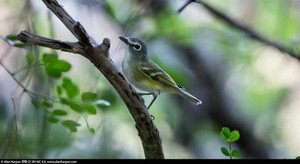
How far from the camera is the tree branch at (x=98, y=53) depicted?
0.86 meters

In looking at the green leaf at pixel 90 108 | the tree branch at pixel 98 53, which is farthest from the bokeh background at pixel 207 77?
the tree branch at pixel 98 53

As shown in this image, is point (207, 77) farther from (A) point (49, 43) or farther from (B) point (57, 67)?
(A) point (49, 43)

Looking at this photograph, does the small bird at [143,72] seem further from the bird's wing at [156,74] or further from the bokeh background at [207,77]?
the bokeh background at [207,77]

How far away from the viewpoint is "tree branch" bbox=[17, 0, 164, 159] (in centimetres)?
86

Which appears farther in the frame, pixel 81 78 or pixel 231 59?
pixel 231 59

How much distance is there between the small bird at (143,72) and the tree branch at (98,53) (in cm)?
11

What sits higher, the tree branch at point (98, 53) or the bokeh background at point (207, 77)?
the tree branch at point (98, 53)

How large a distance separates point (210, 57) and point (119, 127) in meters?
0.60

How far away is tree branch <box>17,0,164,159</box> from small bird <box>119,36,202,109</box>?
0.11 m

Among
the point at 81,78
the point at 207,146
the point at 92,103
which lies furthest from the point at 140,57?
the point at 207,146

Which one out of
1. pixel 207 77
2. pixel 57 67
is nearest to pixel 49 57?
pixel 57 67

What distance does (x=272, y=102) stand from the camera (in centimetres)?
246

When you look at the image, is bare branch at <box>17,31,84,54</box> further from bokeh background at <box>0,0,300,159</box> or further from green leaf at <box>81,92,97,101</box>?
bokeh background at <box>0,0,300,159</box>

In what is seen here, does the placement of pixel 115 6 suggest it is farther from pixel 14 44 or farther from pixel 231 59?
pixel 14 44
